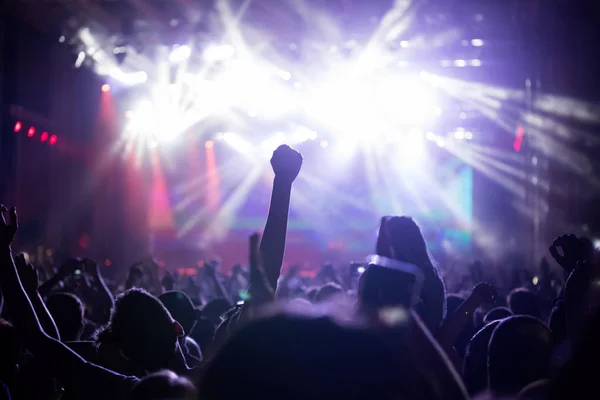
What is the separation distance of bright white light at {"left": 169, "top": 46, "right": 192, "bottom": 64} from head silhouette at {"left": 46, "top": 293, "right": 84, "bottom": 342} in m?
11.2

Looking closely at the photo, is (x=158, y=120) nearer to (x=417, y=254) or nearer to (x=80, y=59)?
(x=80, y=59)

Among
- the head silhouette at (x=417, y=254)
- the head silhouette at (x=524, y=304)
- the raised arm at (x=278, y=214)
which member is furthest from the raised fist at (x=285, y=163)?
the head silhouette at (x=524, y=304)

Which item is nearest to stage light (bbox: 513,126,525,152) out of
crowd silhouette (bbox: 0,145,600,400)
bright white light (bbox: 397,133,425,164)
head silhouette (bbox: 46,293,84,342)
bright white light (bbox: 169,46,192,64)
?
bright white light (bbox: 397,133,425,164)

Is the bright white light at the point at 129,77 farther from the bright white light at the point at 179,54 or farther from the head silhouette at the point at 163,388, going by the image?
the head silhouette at the point at 163,388

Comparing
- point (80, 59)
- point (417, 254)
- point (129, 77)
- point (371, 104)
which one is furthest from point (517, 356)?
point (371, 104)

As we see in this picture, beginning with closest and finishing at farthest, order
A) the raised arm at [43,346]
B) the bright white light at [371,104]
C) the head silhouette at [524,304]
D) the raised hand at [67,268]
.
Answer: the raised arm at [43,346] → the raised hand at [67,268] → the head silhouette at [524,304] → the bright white light at [371,104]

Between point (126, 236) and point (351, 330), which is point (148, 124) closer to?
point (126, 236)

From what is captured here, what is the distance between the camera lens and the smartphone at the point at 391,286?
1.51 meters

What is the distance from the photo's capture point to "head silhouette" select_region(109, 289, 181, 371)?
87.0 inches

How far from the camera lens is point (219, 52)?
14.1m

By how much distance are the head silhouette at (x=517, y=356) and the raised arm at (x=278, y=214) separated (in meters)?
0.95

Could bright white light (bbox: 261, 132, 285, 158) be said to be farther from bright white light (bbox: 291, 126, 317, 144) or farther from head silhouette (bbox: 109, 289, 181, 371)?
head silhouette (bbox: 109, 289, 181, 371)

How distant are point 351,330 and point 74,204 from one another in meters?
15.2

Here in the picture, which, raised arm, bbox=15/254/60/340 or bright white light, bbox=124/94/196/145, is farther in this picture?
bright white light, bbox=124/94/196/145
